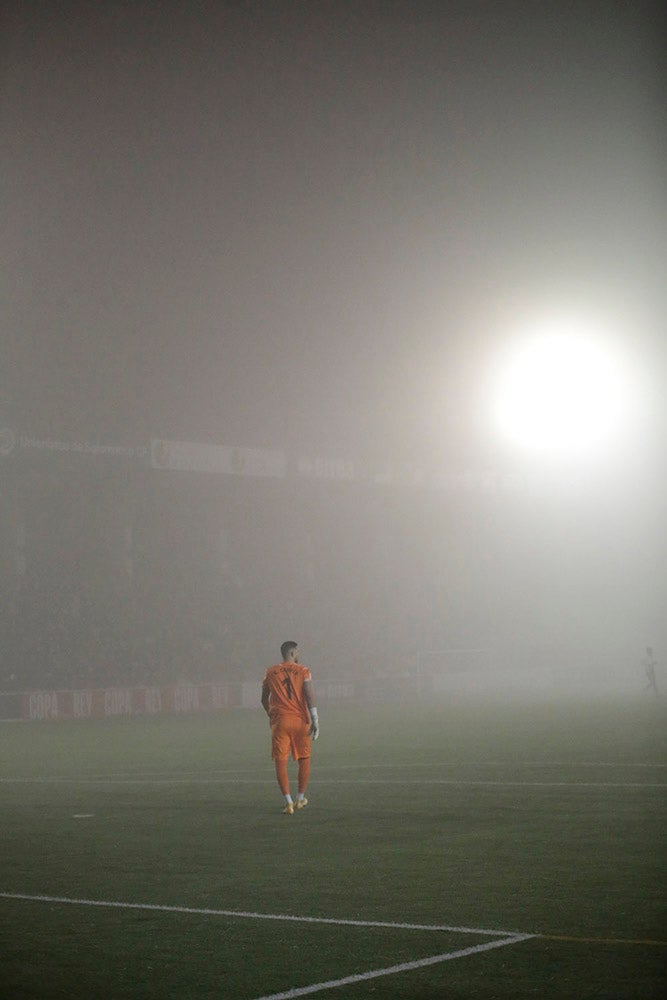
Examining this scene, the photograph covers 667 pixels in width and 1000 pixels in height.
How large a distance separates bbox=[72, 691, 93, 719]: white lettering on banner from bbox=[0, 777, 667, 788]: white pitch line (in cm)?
2754

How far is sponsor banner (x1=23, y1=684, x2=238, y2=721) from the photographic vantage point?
1932 inches

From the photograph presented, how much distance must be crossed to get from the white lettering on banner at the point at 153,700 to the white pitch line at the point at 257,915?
4333cm

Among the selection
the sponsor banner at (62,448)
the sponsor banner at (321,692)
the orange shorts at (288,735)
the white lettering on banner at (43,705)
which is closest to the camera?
the orange shorts at (288,735)

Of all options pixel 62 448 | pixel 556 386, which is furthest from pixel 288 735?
pixel 556 386

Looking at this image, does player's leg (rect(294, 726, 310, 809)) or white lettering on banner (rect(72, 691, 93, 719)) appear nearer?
player's leg (rect(294, 726, 310, 809))

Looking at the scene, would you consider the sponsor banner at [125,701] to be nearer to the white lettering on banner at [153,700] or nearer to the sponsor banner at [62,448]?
the white lettering on banner at [153,700]

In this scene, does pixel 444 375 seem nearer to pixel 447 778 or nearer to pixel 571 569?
pixel 571 569

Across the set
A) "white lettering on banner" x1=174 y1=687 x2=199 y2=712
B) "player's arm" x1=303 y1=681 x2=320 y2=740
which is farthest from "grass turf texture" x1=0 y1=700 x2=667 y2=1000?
"white lettering on banner" x1=174 y1=687 x2=199 y2=712

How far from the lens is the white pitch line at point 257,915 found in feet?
27.4

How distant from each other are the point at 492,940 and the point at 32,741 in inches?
1141

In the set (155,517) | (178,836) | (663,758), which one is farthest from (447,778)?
(155,517)

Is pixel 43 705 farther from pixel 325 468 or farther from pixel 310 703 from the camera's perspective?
pixel 310 703

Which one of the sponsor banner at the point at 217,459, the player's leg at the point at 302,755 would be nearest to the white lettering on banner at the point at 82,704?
the sponsor banner at the point at 217,459

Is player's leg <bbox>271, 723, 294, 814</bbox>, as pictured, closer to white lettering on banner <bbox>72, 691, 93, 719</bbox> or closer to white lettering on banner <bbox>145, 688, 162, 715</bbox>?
white lettering on banner <bbox>72, 691, 93, 719</bbox>
